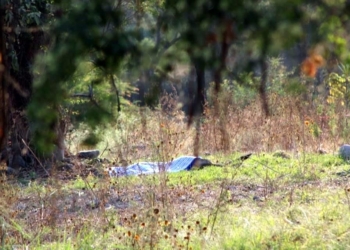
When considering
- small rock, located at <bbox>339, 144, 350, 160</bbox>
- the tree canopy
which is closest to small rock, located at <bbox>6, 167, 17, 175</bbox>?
small rock, located at <bbox>339, 144, 350, 160</bbox>

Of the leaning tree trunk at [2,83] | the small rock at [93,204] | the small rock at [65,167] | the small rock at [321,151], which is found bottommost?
the small rock at [93,204]

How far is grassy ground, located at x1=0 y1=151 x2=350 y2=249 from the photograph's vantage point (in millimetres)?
5805

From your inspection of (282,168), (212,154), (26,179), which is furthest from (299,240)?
(26,179)

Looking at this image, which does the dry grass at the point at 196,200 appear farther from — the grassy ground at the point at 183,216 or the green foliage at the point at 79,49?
the green foliage at the point at 79,49

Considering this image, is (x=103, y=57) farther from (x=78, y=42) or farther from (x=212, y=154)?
(x=212, y=154)

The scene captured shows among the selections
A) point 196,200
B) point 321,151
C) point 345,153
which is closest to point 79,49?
point 196,200

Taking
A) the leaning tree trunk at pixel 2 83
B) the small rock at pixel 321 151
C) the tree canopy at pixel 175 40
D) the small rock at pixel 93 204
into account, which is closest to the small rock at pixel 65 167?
the small rock at pixel 93 204

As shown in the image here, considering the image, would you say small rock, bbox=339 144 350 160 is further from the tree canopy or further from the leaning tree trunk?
the leaning tree trunk

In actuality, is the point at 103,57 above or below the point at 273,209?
above

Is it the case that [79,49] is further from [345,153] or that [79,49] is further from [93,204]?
[345,153]

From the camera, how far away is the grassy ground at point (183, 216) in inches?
229

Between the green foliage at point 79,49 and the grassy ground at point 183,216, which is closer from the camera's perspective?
the green foliage at point 79,49

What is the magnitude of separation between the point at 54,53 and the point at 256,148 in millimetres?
8666

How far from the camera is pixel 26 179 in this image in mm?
11141
